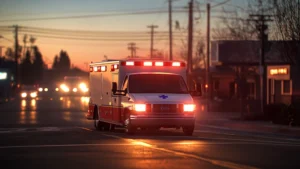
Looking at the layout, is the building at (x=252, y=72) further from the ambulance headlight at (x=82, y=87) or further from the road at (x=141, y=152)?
the ambulance headlight at (x=82, y=87)

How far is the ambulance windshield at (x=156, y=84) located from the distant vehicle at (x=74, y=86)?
2526 inches

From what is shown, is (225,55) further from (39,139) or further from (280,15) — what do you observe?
(39,139)

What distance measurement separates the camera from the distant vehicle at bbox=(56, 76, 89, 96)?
3386 inches

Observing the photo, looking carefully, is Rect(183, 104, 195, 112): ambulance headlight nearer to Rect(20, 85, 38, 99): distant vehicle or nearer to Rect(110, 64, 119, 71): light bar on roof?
Rect(110, 64, 119, 71): light bar on roof

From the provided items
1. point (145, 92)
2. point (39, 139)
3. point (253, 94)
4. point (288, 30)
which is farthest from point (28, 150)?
point (253, 94)

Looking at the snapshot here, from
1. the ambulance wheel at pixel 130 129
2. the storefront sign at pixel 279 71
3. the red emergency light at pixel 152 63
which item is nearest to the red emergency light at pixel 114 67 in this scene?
the red emergency light at pixel 152 63

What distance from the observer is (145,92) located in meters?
21.7

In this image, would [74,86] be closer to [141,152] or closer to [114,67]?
[114,67]

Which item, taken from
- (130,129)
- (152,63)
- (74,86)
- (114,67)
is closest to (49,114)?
(114,67)

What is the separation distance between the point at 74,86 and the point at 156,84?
65.9 m

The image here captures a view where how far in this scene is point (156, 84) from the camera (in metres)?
22.1

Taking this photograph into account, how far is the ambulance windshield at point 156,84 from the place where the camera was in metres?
21.9

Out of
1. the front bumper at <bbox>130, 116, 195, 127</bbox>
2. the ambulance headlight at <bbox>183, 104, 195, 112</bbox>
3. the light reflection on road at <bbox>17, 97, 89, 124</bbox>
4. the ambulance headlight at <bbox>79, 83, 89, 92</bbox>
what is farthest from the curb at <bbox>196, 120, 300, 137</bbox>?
the ambulance headlight at <bbox>79, 83, 89, 92</bbox>

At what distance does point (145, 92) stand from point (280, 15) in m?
11.1
